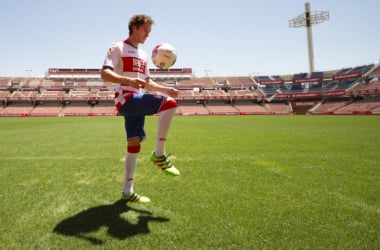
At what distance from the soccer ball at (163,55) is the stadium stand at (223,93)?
6066cm

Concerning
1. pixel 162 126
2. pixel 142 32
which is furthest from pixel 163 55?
pixel 162 126

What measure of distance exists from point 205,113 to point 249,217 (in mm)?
66434

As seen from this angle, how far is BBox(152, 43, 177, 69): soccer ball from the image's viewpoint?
4434 mm

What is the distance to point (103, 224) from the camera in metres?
2.85

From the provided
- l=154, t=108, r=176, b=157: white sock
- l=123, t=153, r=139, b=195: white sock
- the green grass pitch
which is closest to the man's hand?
l=154, t=108, r=176, b=157: white sock

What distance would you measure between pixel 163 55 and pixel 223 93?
2991 inches

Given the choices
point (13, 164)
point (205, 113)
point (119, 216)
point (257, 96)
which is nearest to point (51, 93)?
point (205, 113)

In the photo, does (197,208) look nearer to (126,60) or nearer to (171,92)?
(171,92)

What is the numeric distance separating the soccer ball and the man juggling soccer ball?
0.96 feet

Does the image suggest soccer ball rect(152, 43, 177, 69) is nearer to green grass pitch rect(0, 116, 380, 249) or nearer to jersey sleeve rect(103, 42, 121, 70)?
jersey sleeve rect(103, 42, 121, 70)

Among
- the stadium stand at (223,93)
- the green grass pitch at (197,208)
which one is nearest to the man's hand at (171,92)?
the green grass pitch at (197,208)

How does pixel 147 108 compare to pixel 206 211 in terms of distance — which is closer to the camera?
pixel 206 211

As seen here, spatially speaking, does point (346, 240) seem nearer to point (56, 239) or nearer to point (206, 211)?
point (206, 211)

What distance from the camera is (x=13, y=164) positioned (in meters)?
6.39
